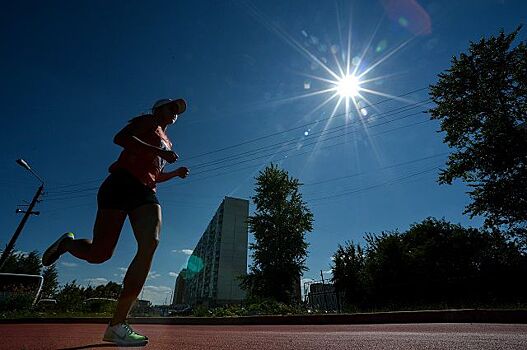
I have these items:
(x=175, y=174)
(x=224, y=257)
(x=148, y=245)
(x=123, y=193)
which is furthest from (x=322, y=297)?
(x=224, y=257)

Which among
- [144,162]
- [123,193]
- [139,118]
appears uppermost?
[139,118]

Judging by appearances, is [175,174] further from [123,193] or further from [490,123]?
[490,123]

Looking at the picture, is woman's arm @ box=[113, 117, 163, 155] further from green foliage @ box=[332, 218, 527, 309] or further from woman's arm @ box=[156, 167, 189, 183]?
green foliage @ box=[332, 218, 527, 309]

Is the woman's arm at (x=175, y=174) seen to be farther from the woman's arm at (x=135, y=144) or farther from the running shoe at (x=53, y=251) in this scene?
the running shoe at (x=53, y=251)

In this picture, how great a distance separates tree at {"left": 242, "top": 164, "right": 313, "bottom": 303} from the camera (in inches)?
836

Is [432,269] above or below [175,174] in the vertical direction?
above

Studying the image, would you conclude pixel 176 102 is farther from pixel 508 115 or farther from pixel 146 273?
pixel 508 115

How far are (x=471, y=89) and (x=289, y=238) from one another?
15.2m

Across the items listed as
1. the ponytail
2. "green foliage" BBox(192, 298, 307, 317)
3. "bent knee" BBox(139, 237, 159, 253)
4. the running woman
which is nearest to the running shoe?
the running woman

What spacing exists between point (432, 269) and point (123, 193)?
17.7 metres

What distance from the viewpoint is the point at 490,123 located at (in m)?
16.1

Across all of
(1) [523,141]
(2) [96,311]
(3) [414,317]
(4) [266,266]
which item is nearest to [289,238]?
(4) [266,266]

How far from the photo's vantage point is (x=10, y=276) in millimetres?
18594

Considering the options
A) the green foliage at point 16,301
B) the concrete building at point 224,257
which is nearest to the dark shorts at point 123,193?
the green foliage at point 16,301
